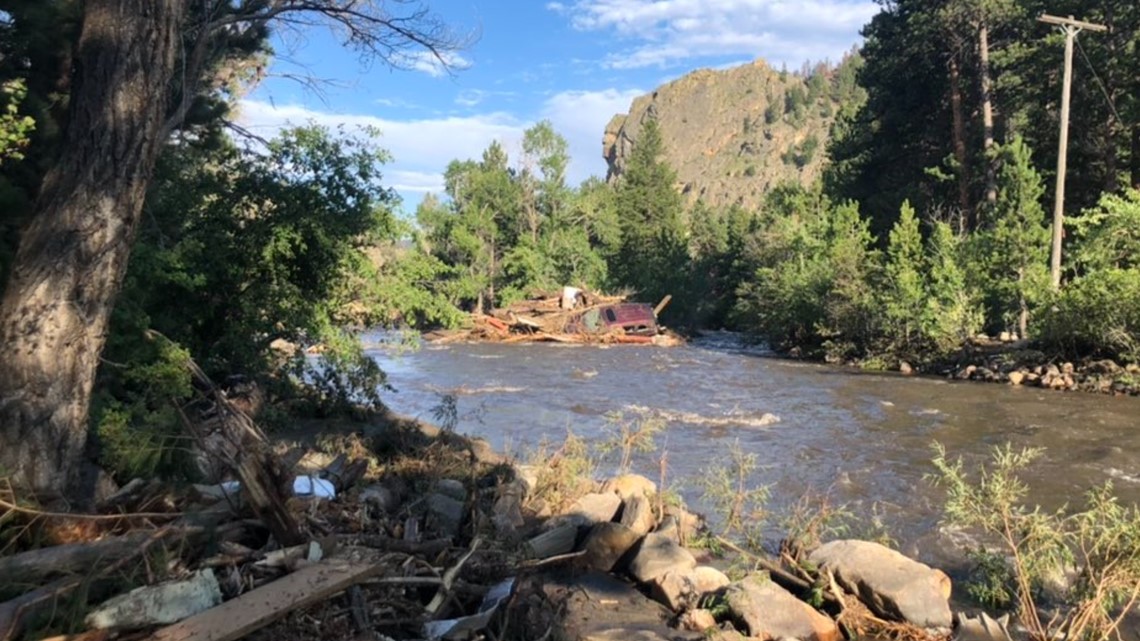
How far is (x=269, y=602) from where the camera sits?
354cm

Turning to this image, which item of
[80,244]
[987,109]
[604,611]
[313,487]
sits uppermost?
[987,109]

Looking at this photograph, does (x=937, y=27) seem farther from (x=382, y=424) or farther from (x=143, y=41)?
(x=143, y=41)

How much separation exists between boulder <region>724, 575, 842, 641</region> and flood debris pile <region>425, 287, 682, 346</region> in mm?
32666

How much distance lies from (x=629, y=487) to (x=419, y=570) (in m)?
4.47

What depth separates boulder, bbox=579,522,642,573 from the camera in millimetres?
6930

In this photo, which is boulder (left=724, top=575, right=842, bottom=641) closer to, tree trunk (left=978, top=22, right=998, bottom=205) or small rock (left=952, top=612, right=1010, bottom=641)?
small rock (left=952, top=612, right=1010, bottom=641)

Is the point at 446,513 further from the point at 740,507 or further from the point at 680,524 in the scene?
the point at 740,507

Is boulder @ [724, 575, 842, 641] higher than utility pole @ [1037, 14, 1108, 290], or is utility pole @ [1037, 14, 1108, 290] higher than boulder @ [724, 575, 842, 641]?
utility pole @ [1037, 14, 1108, 290]

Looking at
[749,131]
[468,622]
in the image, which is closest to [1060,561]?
[468,622]

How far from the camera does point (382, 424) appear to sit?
1148cm

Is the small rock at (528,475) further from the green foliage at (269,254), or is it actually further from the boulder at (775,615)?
the green foliage at (269,254)

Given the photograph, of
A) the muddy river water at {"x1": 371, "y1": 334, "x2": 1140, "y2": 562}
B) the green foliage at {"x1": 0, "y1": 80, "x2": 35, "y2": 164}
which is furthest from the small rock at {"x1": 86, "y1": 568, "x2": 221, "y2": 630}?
the muddy river water at {"x1": 371, "y1": 334, "x2": 1140, "y2": 562}

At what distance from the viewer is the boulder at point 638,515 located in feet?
24.9

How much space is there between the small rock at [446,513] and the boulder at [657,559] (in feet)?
5.09
